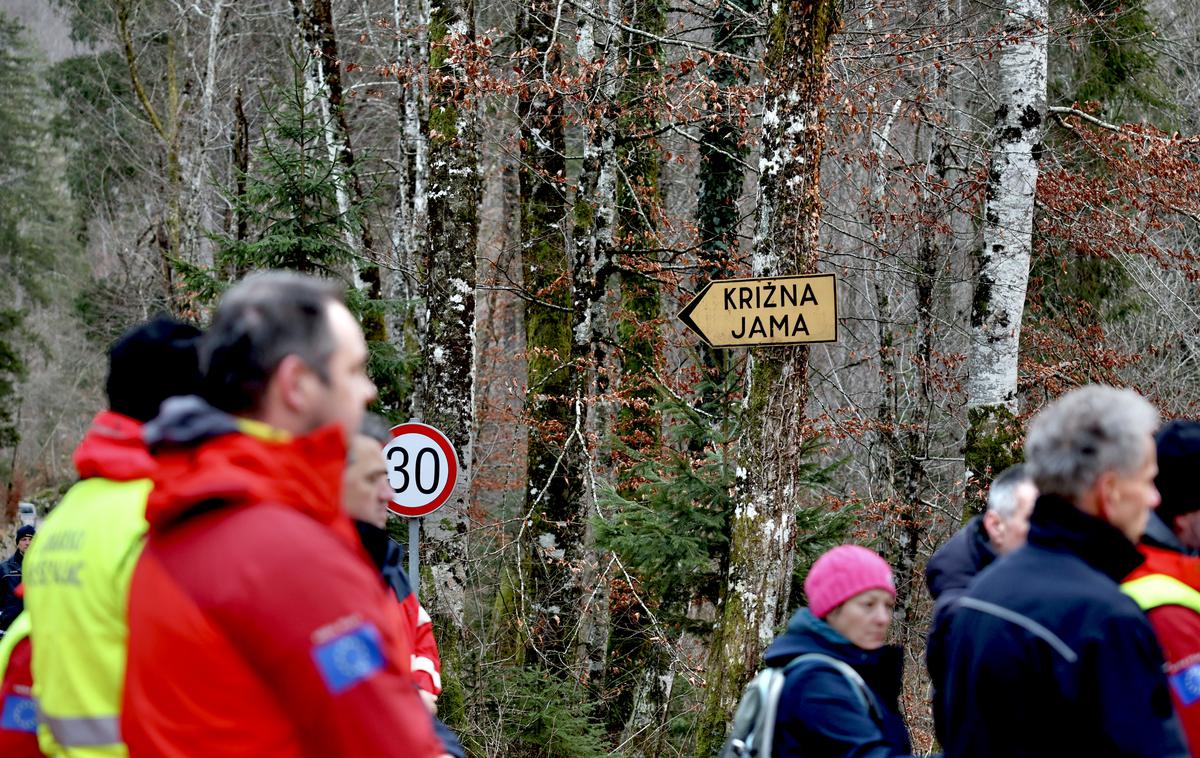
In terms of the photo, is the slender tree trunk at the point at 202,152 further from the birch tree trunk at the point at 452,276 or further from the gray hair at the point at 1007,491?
the gray hair at the point at 1007,491

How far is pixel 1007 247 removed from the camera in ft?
35.2

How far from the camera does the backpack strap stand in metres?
4.06

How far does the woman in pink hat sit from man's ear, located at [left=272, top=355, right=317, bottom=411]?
7.60 feet

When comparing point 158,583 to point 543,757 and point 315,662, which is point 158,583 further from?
point 543,757

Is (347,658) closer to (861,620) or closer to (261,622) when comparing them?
(261,622)

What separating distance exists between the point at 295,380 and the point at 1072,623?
1.79 meters

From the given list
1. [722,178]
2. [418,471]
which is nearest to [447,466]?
[418,471]

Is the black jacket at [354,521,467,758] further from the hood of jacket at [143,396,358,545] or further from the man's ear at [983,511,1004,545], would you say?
the hood of jacket at [143,396,358,545]

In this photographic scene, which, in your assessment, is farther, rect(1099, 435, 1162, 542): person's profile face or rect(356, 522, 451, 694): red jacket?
rect(356, 522, 451, 694): red jacket

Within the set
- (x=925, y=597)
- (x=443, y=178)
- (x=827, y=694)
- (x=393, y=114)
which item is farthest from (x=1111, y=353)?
(x=393, y=114)

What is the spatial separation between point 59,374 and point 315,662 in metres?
49.9

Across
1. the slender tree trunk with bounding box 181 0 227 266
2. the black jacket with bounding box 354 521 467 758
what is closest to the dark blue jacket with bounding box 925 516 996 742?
the black jacket with bounding box 354 521 467 758

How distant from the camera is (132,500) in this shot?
311 centimetres

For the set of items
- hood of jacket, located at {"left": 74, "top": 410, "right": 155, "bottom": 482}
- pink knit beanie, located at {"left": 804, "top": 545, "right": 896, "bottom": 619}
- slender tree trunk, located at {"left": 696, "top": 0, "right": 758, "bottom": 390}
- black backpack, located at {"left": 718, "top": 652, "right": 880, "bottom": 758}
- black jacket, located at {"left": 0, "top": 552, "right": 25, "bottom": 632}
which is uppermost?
slender tree trunk, located at {"left": 696, "top": 0, "right": 758, "bottom": 390}
